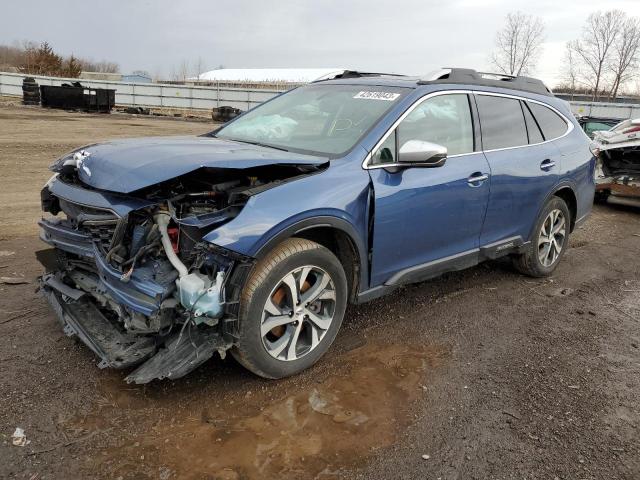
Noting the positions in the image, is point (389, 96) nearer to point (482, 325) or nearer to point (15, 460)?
point (482, 325)

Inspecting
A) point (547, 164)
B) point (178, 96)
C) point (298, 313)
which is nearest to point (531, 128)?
point (547, 164)

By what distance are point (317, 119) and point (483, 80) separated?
1572 mm

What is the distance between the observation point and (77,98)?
28625mm

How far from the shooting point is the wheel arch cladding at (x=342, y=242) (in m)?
3.23

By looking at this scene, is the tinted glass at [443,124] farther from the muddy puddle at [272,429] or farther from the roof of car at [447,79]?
the muddy puddle at [272,429]

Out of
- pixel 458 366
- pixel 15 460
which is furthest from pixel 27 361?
pixel 458 366

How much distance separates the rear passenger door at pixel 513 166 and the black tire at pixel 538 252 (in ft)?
0.47

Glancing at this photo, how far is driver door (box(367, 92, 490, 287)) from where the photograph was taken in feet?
11.8

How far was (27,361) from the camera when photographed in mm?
3367

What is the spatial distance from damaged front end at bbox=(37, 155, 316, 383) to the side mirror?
724 mm

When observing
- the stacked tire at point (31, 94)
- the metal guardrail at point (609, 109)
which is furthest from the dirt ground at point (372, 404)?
the stacked tire at point (31, 94)

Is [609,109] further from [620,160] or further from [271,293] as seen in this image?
[271,293]

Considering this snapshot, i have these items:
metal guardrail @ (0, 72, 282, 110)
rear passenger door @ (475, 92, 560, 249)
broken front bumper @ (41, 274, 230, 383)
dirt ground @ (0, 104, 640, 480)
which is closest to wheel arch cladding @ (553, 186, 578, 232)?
rear passenger door @ (475, 92, 560, 249)

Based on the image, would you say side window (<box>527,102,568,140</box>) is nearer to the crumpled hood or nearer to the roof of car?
the roof of car
